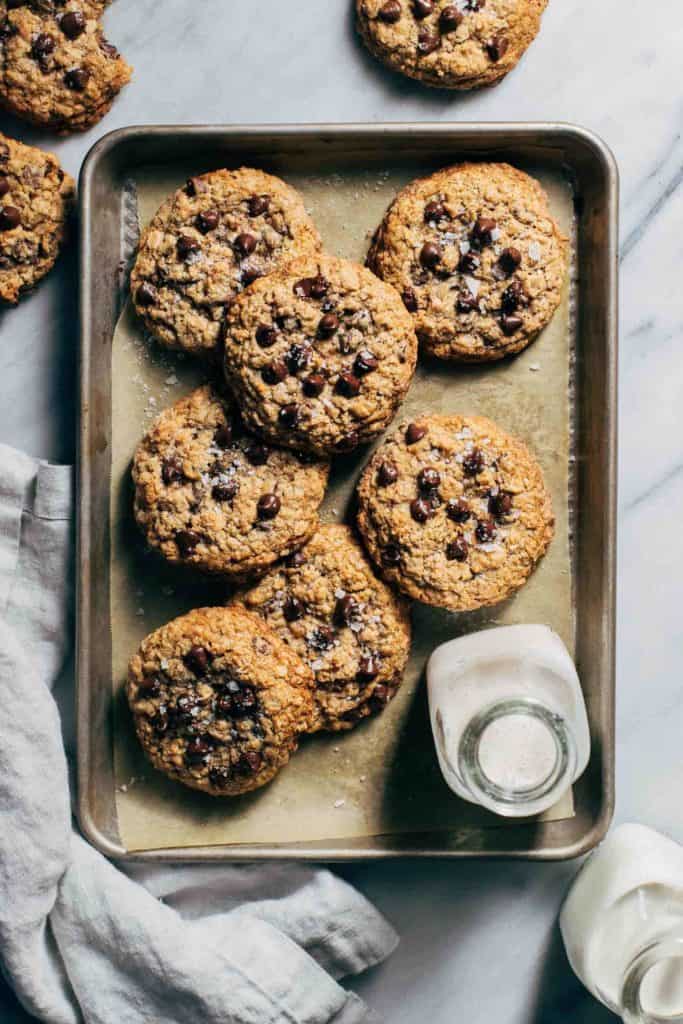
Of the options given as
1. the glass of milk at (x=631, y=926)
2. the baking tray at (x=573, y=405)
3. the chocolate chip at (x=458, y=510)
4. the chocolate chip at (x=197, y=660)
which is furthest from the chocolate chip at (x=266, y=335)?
the glass of milk at (x=631, y=926)

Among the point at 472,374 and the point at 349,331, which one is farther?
the point at 472,374

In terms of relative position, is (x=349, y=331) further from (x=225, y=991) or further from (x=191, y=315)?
(x=225, y=991)

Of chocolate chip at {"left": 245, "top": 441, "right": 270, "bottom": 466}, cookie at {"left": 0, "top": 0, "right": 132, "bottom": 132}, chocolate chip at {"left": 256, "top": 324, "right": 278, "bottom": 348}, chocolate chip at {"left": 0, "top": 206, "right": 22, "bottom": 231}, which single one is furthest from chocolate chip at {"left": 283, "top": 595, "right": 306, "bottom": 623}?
cookie at {"left": 0, "top": 0, "right": 132, "bottom": 132}

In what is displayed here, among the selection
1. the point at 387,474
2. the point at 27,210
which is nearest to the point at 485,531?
the point at 387,474

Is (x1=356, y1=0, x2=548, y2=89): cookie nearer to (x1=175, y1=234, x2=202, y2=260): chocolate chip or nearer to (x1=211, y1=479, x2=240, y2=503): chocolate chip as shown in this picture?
(x1=175, y1=234, x2=202, y2=260): chocolate chip

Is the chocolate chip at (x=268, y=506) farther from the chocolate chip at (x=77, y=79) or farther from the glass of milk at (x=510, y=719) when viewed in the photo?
the chocolate chip at (x=77, y=79)

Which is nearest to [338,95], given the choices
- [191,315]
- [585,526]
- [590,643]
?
[191,315]
